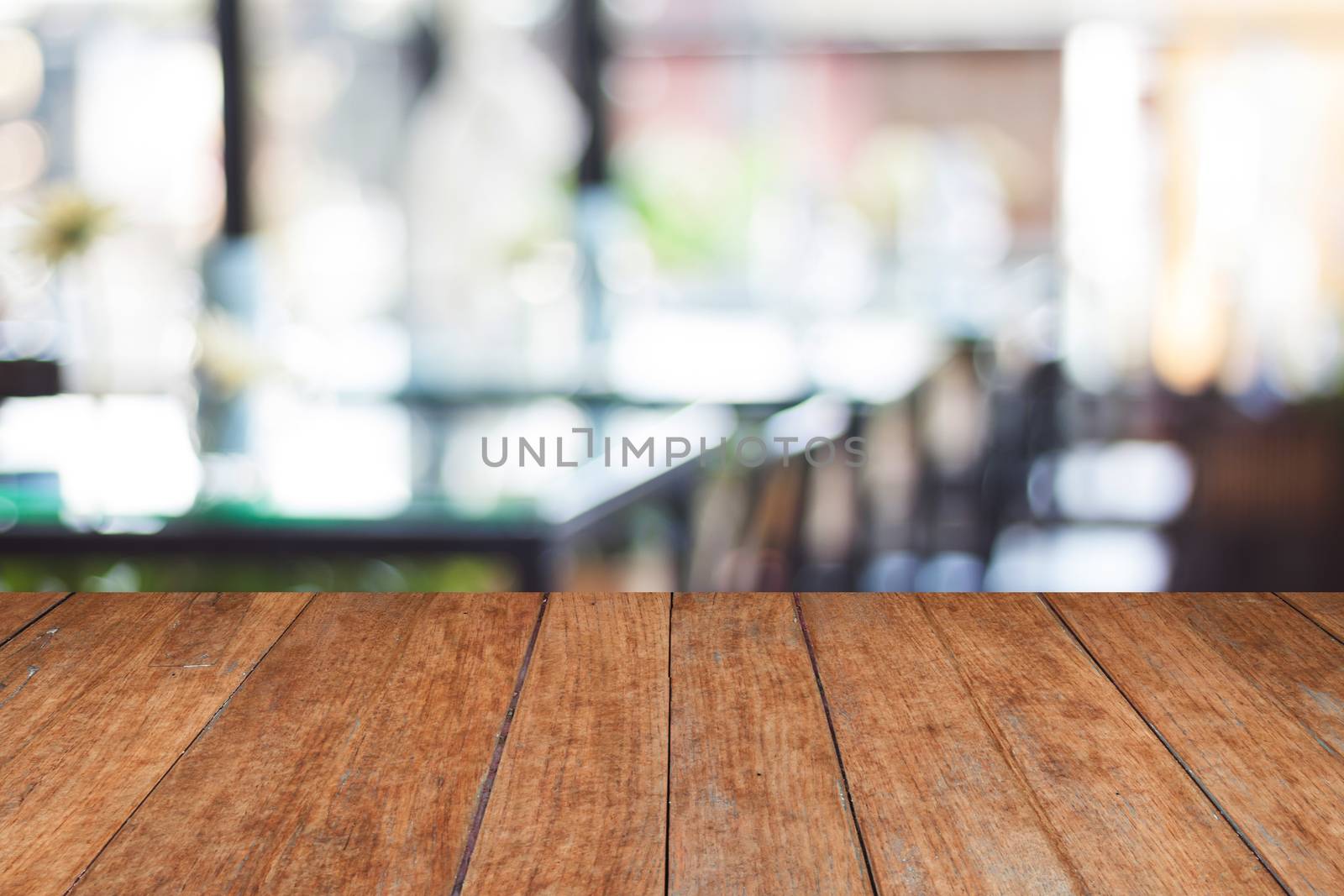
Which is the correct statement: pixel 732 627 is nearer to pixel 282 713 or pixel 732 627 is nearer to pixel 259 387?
pixel 282 713

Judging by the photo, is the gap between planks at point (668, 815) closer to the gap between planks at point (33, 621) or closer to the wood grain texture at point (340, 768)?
the wood grain texture at point (340, 768)

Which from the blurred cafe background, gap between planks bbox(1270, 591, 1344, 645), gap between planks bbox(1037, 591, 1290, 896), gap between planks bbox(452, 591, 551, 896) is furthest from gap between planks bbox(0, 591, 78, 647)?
gap between planks bbox(1270, 591, 1344, 645)

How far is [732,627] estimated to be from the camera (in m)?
1.37

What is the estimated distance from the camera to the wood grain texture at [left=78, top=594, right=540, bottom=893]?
88cm

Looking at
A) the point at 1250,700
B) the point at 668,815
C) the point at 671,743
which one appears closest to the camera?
the point at 668,815

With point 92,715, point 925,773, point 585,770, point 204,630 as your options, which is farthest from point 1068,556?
point 92,715

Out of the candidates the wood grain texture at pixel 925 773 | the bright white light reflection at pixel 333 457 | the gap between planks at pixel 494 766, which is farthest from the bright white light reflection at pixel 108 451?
the wood grain texture at pixel 925 773

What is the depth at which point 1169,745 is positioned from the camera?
108cm

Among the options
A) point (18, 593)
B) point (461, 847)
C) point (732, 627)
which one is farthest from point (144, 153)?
point (461, 847)

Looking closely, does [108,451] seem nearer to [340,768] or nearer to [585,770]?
[340,768]

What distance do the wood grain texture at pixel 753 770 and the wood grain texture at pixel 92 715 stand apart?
0.45 metres

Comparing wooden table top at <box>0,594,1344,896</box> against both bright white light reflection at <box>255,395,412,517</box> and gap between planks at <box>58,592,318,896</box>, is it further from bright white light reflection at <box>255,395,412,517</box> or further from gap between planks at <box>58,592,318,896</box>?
bright white light reflection at <box>255,395,412,517</box>

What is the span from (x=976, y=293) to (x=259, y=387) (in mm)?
1148

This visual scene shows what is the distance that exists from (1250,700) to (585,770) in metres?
0.66
